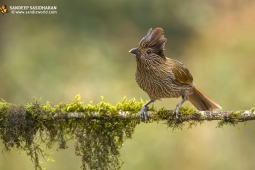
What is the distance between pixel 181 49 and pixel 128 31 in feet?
3.43

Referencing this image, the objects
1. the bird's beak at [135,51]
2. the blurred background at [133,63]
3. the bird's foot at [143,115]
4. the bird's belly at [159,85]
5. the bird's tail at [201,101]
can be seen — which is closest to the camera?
the bird's foot at [143,115]

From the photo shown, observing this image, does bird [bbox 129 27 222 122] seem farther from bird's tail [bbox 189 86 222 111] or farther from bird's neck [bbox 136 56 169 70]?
bird's tail [bbox 189 86 222 111]

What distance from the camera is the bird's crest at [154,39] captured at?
4.46 m

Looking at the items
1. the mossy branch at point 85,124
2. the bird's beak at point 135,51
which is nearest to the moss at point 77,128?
the mossy branch at point 85,124

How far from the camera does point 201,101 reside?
4.99 m

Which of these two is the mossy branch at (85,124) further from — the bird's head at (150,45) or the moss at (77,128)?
the bird's head at (150,45)

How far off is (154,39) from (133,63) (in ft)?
13.9

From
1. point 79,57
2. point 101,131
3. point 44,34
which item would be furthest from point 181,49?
point 101,131

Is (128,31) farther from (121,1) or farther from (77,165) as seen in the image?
(77,165)

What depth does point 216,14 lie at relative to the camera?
8.69 meters

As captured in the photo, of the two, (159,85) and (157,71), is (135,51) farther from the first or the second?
(159,85)

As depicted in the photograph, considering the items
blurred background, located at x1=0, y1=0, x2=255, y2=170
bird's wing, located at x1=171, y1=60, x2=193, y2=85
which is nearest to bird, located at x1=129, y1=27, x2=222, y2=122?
bird's wing, located at x1=171, y1=60, x2=193, y2=85

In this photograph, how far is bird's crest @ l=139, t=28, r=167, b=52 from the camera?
446 centimetres

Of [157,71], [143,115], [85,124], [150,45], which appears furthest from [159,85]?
[85,124]
